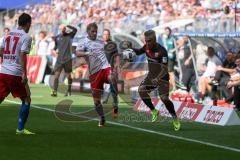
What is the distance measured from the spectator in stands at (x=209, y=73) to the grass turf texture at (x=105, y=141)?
5380mm

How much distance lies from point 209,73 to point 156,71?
275 inches

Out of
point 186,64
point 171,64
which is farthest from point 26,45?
point 171,64

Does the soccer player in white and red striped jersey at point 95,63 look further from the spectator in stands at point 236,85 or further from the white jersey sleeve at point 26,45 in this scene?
the spectator in stands at point 236,85

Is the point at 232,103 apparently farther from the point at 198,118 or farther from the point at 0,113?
the point at 0,113

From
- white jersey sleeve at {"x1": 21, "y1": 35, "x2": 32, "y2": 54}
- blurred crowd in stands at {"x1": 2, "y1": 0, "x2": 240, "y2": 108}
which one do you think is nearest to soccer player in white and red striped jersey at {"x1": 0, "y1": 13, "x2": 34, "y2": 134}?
white jersey sleeve at {"x1": 21, "y1": 35, "x2": 32, "y2": 54}

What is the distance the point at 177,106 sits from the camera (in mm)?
17859

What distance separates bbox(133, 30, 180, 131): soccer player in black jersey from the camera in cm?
1512

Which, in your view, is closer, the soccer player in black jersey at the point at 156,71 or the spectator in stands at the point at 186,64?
the soccer player in black jersey at the point at 156,71

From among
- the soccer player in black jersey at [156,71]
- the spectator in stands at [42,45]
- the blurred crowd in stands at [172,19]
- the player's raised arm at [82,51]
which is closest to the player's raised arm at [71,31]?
the blurred crowd in stands at [172,19]

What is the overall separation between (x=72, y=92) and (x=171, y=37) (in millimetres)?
3706

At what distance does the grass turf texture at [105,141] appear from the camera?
36.4ft

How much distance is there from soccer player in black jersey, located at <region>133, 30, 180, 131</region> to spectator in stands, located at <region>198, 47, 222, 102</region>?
6.28 metres

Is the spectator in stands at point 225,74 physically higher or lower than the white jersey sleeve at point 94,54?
lower

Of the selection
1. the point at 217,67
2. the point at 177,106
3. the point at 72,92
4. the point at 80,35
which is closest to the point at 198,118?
the point at 177,106
